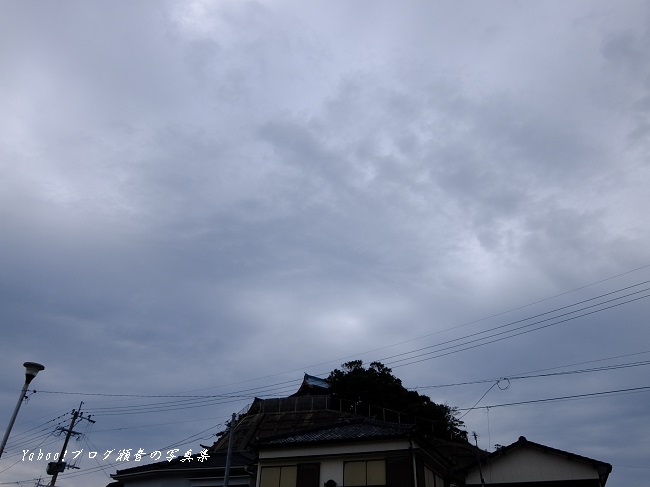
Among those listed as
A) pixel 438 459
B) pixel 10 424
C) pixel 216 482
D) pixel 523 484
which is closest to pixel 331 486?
pixel 438 459

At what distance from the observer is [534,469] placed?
3080 centimetres

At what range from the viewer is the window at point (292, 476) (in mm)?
26391

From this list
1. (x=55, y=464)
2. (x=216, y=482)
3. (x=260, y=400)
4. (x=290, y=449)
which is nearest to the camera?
(x=290, y=449)

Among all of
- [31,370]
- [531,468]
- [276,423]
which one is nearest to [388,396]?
[276,423]

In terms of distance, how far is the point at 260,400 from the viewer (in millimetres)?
73562

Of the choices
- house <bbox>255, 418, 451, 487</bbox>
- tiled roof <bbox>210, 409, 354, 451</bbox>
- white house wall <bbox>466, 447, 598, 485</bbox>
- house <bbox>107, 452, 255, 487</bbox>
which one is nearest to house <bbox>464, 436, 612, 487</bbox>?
white house wall <bbox>466, 447, 598, 485</bbox>

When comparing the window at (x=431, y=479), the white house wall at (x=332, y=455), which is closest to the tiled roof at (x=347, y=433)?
the white house wall at (x=332, y=455)

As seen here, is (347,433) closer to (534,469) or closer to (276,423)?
(534,469)

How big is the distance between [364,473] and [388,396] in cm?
4452

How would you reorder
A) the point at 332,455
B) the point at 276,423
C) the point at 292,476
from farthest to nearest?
1. the point at 276,423
2. the point at 292,476
3. the point at 332,455

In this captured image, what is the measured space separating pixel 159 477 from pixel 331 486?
47.8 feet

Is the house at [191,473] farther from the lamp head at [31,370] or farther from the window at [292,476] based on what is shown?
the lamp head at [31,370]

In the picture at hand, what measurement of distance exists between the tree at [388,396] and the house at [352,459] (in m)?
36.2

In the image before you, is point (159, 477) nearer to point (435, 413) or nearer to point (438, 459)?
point (438, 459)
